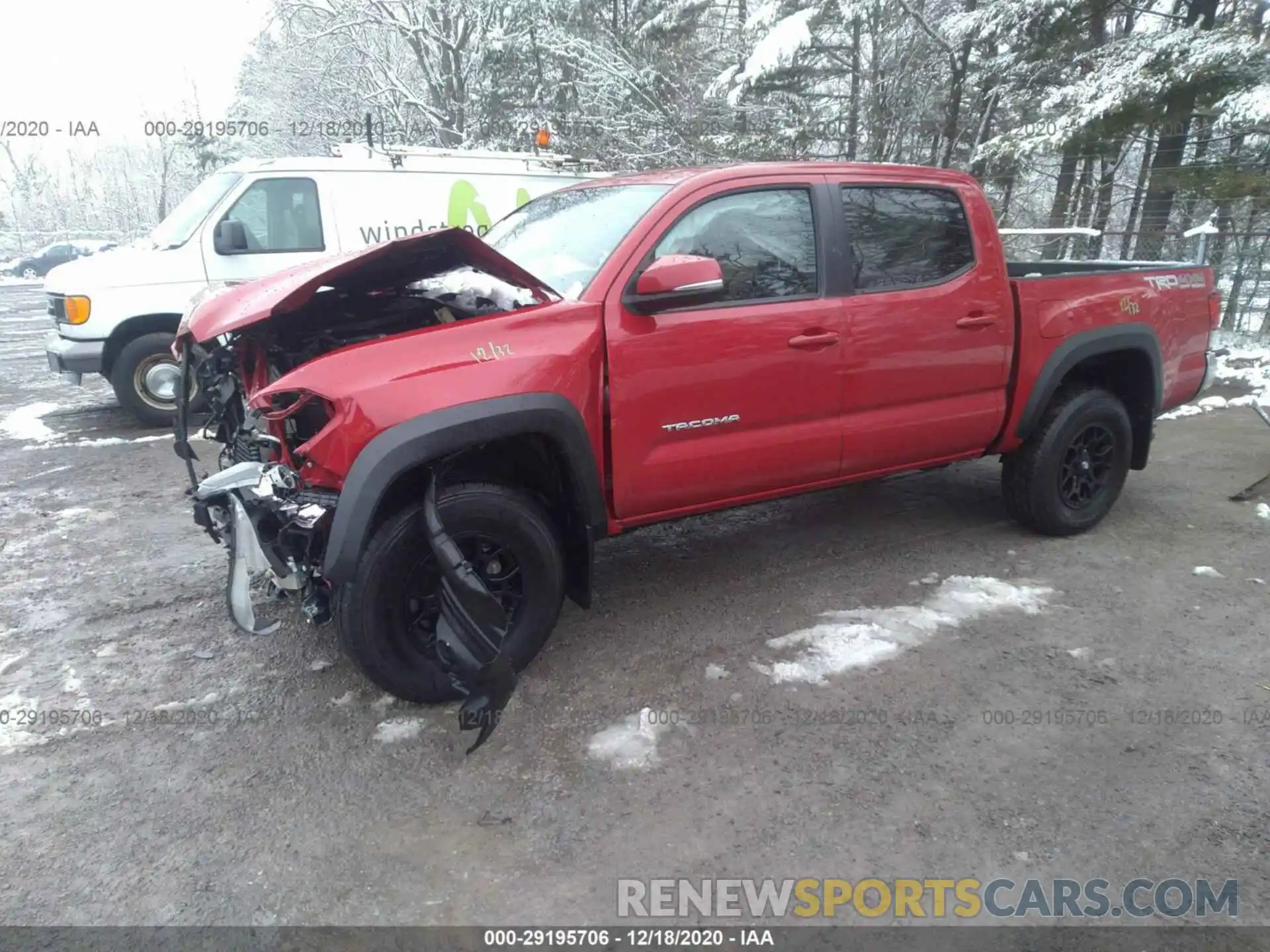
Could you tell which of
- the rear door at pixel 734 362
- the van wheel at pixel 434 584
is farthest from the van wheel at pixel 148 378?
the rear door at pixel 734 362

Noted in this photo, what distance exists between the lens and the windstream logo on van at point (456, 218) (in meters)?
7.90

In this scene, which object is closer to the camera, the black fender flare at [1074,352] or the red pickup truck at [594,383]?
the red pickup truck at [594,383]

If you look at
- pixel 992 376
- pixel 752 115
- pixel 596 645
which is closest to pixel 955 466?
pixel 992 376

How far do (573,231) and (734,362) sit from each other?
991 millimetres

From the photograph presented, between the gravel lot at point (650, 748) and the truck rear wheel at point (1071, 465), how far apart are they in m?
0.18

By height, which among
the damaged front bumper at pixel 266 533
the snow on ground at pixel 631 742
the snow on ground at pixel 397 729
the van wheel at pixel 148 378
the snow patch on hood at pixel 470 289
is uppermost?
the snow patch on hood at pixel 470 289

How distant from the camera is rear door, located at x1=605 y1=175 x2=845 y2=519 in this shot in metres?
3.25

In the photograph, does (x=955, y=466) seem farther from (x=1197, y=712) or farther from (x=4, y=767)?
(x=4, y=767)

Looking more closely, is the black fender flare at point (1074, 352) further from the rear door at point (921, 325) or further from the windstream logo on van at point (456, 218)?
the windstream logo on van at point (456, 218)

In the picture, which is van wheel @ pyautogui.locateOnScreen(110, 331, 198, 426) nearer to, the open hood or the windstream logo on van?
the windstream logo on van

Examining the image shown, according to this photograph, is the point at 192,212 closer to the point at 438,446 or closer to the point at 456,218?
the point at 456,218

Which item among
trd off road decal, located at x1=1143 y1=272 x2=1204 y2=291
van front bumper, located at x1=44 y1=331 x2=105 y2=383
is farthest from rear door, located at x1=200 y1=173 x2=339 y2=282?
trd off road decal, located at x1=1143 y1=272 x2=1204 y2=291

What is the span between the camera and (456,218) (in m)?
8.38

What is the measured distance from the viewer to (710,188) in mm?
3480
